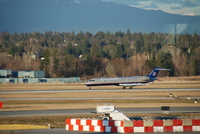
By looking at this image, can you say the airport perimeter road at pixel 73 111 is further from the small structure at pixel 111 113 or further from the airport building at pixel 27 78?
the airport building at pixel 27 78

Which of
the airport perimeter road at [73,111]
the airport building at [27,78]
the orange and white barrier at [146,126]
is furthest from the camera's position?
the airport building at [27,78]

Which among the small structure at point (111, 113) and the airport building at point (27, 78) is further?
the airport building at point (27, 78)

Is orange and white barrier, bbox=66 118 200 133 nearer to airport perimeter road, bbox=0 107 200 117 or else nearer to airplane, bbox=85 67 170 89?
airport perimeter road, bbox=0 107 200 117

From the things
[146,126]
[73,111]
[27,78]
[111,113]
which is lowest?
[73,111]

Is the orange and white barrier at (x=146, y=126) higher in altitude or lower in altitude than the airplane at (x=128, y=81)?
lower

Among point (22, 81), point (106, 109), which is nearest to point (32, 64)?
point (22, 81)

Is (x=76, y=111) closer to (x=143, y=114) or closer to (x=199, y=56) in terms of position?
(x=143, y=114)

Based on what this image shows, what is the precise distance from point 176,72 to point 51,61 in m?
42.5

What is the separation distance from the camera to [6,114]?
32.3 metres

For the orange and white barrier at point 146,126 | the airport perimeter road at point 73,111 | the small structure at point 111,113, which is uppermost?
the small structure at point 111,113

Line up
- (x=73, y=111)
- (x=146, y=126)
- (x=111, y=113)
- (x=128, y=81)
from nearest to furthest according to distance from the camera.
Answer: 1. (x=146, y=126)
2. (x=111, y=113)
3. (x=73, y=111)
4. (x=128, y=81)

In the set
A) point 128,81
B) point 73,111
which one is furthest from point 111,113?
point 128,81

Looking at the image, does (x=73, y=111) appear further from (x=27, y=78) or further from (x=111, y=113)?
(x=27, y=78)

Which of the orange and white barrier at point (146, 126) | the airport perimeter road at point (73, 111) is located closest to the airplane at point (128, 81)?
the airport perimeter road at point (73, 111)
